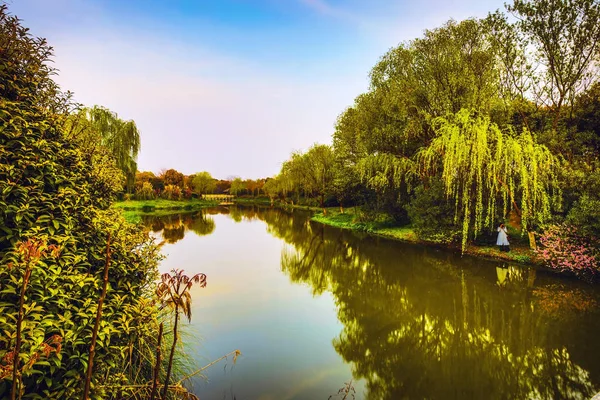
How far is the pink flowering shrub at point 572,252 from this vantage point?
32.1 feet

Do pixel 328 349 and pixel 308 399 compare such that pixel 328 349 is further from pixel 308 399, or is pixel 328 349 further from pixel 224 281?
pixel 224 281

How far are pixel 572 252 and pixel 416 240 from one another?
7.73m

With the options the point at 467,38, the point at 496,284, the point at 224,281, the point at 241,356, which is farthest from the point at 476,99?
the point at 241,356

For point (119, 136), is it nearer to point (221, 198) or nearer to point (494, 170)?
point (494, 170)

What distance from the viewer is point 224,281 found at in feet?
32.4

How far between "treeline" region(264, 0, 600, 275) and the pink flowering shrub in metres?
0.04

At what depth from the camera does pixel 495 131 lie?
12.5m

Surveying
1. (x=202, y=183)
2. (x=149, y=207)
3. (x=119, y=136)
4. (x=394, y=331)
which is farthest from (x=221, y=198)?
(x=394, y=331)

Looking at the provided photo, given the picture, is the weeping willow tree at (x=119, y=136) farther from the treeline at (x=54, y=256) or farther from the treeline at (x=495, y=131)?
the treeline at (x=54, y=256)

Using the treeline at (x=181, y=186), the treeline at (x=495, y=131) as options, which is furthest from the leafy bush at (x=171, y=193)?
the treeline at (x=495, y=131)

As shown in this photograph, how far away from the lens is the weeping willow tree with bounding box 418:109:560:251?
1159cm

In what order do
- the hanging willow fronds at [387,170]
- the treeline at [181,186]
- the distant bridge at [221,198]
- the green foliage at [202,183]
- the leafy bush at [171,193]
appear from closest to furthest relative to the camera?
the hanging willow fronds at [387,170]
the treeline at [181,186]
the leafy bush at [171,193]
the green foliage at [202,183]
the distant bridge at [221,198]

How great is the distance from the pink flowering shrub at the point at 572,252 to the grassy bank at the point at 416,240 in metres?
0.90

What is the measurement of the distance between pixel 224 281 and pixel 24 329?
8.02 meters
